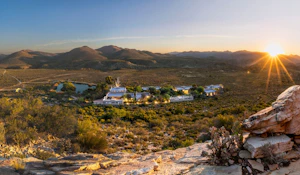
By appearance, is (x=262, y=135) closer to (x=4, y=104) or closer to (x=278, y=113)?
(x=278, y=113)

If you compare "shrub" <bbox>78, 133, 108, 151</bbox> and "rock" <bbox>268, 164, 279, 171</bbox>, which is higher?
"rock" <bbox>268, 164, 279, 171</bbox>

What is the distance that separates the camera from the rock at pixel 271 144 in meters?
5.82

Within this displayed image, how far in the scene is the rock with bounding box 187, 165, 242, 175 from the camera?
5606 mm

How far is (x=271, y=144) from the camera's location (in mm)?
5879

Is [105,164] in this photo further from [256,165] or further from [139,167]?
[256,165]

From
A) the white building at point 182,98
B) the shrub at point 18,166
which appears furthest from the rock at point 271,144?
the white building at point 182,98

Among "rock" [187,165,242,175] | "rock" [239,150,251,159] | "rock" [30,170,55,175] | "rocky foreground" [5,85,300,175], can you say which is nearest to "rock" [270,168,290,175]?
"rocky foreground" [5,85,300,175]

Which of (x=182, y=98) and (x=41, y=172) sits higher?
(x=41, y=172)

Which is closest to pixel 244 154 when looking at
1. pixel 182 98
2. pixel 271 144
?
pixel 271 144

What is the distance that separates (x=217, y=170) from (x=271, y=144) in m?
1.84

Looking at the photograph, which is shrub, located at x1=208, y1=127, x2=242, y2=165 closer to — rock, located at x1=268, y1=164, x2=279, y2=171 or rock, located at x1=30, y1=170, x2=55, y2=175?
rock, located at x1=268, y1=164, x2=279, y2=171

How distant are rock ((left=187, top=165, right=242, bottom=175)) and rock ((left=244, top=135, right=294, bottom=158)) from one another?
0.70 metres

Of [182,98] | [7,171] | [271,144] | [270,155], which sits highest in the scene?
[271,144]

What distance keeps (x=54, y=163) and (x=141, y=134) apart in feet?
25.9
